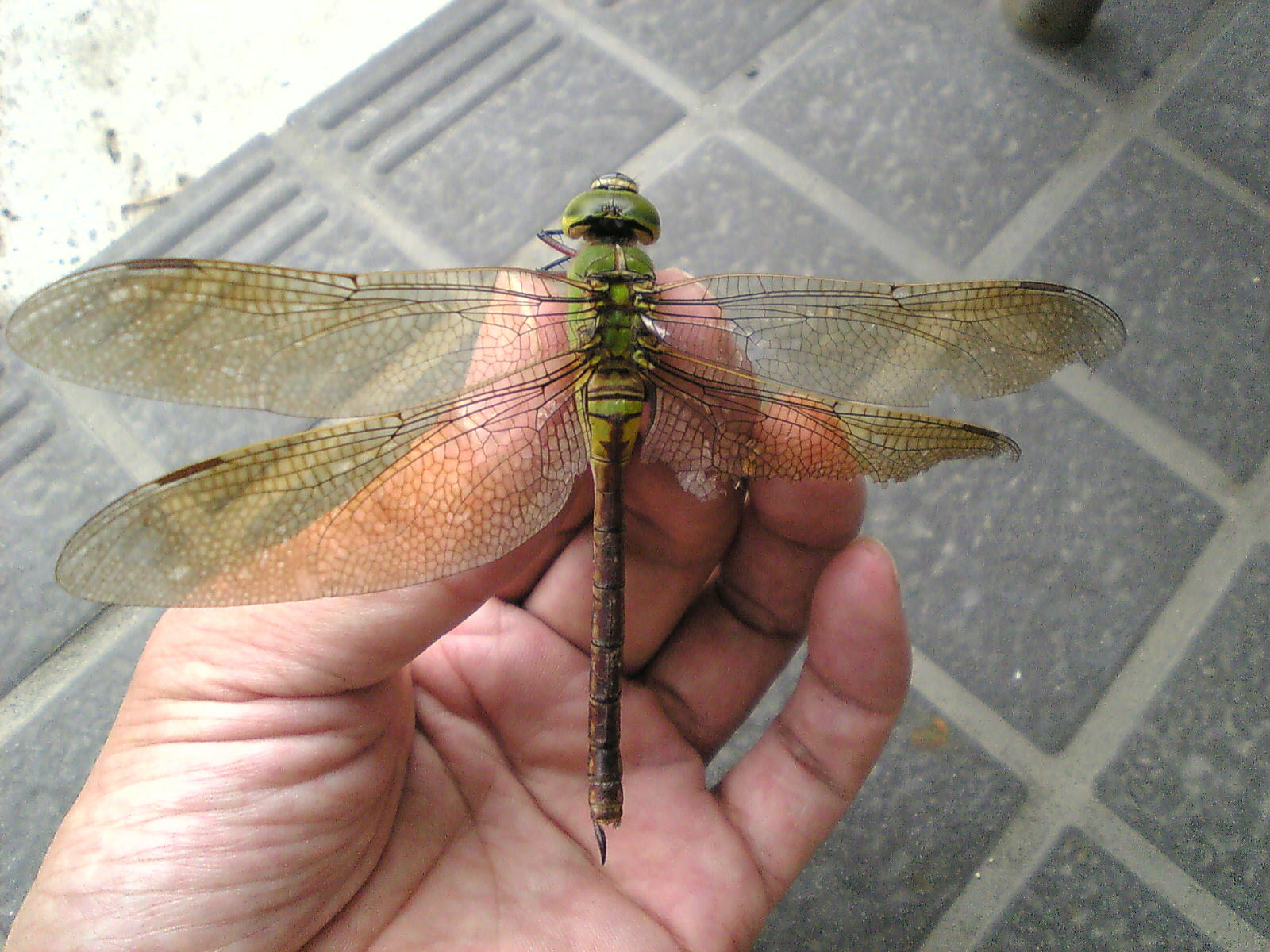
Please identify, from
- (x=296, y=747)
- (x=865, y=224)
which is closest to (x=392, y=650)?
(x=296, y=747)

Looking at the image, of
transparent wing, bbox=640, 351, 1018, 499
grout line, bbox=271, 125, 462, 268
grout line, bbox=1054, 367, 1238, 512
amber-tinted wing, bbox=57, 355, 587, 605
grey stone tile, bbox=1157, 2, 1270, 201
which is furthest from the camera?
grey stone tile, bbox=1157, 2, 1270, 201

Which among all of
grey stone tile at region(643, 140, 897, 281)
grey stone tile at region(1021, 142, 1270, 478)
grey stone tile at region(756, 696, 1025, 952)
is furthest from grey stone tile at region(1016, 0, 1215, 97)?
grey stone tile at region(756, 696, 1025, 952)

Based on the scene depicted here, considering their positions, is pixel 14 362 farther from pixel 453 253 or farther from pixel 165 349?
pixel 165 349

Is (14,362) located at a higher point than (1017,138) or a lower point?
higher

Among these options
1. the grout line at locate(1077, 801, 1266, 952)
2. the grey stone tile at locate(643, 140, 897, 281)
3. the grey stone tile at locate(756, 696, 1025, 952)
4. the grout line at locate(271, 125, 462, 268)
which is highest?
the grout line at locate(271, 125, 462, 268)

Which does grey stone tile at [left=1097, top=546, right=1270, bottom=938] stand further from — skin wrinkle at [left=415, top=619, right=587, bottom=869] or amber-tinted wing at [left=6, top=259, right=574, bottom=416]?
amber-tinted wing at [left=6, top=259, right=574, bottom=416]

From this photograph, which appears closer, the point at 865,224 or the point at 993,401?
the point at 993,401

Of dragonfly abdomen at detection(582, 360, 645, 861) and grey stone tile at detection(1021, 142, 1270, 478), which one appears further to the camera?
grey stone tile at detection(1021, 142, 1270, 478)
